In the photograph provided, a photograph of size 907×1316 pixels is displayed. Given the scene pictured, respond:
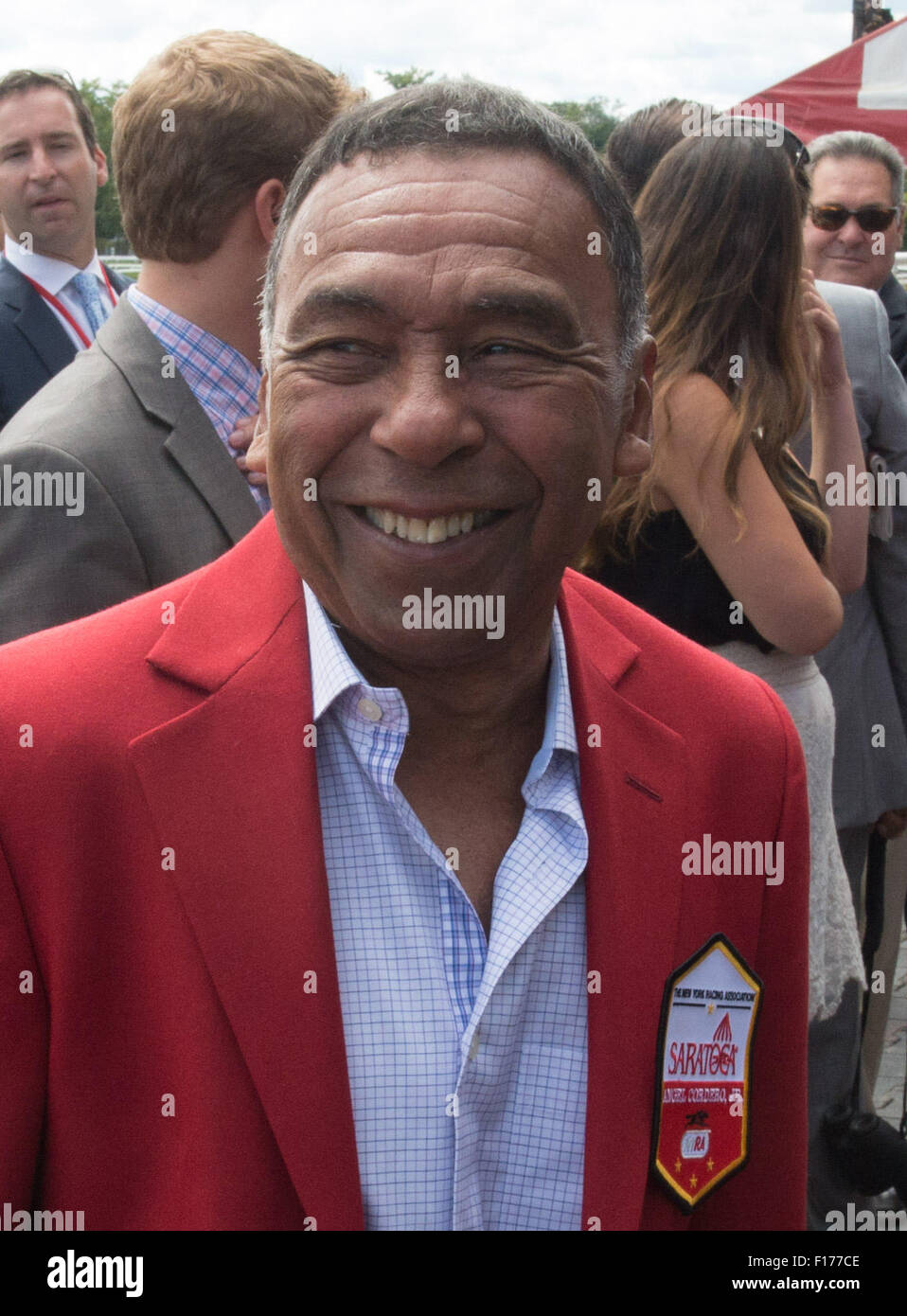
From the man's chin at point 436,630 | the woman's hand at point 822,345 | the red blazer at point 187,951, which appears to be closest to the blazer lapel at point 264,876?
the red blazer at point 187,951

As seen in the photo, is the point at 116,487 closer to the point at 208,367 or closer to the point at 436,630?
the point at 208,367

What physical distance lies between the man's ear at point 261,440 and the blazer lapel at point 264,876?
23cm

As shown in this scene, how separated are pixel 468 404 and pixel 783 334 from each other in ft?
5.79

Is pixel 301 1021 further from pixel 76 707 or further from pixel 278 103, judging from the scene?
pixel 278 103

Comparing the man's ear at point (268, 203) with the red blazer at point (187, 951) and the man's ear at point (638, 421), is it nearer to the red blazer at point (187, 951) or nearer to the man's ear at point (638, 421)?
the man's ear at point (638, 421)

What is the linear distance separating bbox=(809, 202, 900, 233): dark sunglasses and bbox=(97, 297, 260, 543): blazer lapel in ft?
10.2

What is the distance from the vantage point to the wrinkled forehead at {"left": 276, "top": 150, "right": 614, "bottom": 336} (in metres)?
1.45

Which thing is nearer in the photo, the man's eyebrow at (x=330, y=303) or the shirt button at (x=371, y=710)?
the man's eyebrow at (x=330, y=303)

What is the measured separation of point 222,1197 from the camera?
4.50 ft

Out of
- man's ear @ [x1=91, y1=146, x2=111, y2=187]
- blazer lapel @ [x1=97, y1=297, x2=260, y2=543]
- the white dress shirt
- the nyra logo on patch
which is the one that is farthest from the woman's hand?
man's ear @ [x1=91, y1=146, x2=111, y2=187]

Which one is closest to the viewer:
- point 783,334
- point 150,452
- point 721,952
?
point 721,952

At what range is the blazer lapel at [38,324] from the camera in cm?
462

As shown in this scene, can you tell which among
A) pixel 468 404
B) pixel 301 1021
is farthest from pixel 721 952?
pixel 468 404

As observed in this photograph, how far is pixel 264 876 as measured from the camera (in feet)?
4.69
